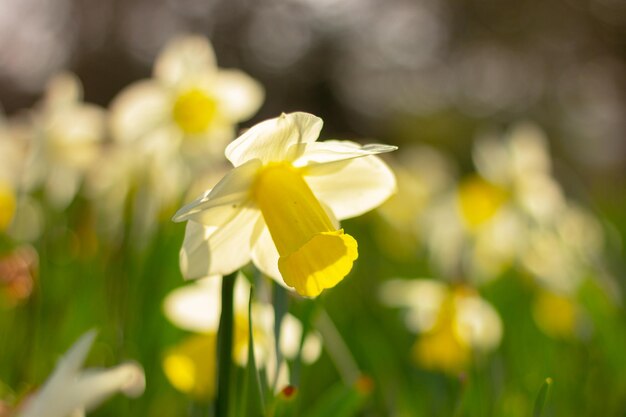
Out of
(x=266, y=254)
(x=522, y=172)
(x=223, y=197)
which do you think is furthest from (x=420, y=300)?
(x=223, y=197)

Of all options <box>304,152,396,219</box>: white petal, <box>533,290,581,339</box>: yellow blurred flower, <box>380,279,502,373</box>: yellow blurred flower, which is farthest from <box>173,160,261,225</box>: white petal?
<box>533,290,581,339</box>: yellow blurred flower

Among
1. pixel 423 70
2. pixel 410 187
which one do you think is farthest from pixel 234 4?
pixel 410 187

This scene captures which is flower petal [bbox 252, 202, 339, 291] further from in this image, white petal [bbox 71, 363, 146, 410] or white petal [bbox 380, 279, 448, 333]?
white petal [bbox 380, 279, 448, 333]

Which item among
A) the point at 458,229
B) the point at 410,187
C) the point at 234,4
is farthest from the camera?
the point at 234,4

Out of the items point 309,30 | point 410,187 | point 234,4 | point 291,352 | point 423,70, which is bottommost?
point 423,70

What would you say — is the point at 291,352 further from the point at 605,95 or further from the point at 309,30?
the point at 605,95

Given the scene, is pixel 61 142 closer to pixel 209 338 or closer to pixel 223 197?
Answer: pixel 209 338

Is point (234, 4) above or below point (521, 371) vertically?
below
